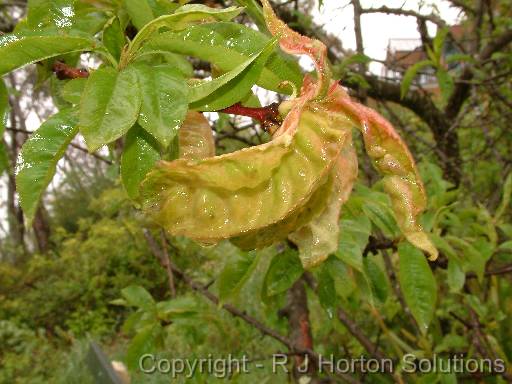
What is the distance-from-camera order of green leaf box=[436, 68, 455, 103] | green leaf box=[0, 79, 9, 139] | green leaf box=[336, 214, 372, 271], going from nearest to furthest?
green leaf box=[0, 79, 9, 139], green leaf box=[336, 214, 372, 271], green leaf box=[436, 68, 455, 103]

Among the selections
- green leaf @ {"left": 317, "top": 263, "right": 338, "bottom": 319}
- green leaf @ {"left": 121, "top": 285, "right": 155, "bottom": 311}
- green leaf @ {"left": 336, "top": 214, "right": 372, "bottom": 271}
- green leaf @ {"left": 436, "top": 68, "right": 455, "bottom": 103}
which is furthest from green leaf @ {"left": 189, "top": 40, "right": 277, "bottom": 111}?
green leaf @ {"left": 436, "top": 68, "right": 455, "bottom": 103}

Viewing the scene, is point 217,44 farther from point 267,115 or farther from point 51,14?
point 51,14

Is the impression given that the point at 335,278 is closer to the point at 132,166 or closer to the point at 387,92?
the point at 132,166

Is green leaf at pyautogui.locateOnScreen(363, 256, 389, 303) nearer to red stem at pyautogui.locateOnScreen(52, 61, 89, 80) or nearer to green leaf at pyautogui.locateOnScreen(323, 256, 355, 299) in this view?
green leaf at pyautogui.locateOnScreen(323, 256, 355, 299)

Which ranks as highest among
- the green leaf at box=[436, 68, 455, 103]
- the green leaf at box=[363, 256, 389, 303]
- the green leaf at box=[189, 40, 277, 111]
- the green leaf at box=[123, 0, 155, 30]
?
the green leaf at box=[436, 68, 455, 103]

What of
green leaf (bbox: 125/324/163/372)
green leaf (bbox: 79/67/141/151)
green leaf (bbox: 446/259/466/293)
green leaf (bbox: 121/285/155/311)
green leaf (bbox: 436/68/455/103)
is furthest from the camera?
green leaf (bbox: 436/68/455/103)

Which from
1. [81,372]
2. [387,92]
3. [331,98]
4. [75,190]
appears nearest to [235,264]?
[331,98]
